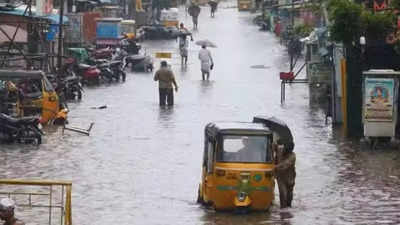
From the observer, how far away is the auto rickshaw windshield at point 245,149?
1784cm

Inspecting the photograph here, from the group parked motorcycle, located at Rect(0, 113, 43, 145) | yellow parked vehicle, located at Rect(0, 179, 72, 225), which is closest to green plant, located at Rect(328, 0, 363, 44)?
parked motorcycle, located at Rect(0, 113, 43, 145)

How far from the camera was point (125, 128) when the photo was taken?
2922 cm

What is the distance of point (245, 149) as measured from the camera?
58.8 feet

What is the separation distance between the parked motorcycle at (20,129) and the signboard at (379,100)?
647 centimetres

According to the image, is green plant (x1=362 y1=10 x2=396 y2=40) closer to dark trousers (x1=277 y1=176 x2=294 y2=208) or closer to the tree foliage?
the tree foliage

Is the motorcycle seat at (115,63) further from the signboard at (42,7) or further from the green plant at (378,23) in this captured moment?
the green plant at (378,23)

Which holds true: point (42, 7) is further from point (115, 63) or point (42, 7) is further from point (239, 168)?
point (239, 168)

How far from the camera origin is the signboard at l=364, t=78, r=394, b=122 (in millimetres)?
25078

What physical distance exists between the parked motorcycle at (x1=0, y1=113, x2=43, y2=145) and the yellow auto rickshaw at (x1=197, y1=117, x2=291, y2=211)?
8011mm

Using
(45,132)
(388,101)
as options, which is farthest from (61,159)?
(388,101)

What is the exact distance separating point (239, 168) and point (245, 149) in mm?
387

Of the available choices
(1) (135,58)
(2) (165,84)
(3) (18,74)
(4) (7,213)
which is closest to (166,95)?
(2) (165,84)

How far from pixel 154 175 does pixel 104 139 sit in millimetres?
5489

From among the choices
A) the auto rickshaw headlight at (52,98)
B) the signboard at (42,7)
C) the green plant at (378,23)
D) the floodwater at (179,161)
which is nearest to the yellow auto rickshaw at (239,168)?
the floodwater at (179,161)
